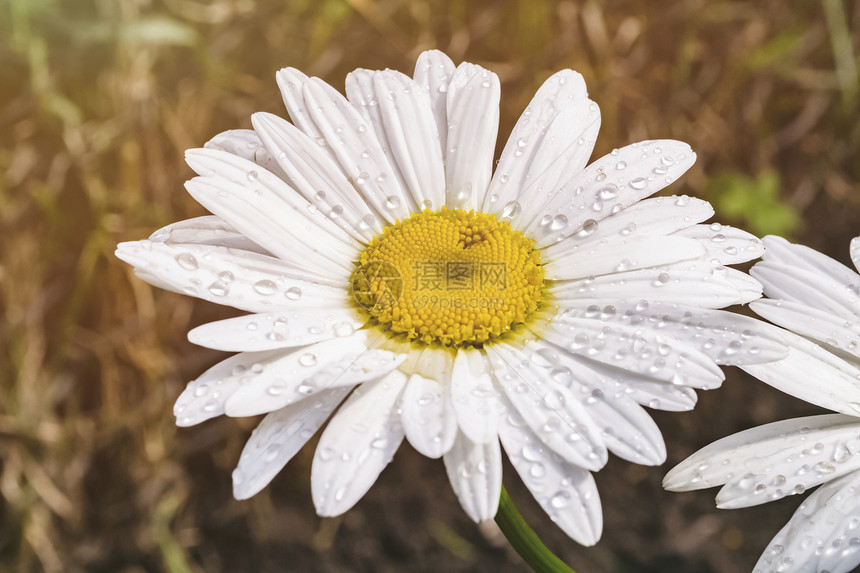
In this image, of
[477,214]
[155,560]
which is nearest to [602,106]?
[477,214]

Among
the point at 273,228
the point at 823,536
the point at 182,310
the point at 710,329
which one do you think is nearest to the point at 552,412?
the point at 710,329

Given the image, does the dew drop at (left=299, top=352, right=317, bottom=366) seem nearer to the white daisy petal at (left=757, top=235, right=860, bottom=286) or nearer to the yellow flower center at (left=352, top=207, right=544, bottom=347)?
the yellow flower center at (left=352, top=207, right=544, bottom=347)

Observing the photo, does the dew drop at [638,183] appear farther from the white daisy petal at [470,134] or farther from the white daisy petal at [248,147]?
the white daisy petal at [248,147]

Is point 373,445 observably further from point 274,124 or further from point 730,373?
point 730,373

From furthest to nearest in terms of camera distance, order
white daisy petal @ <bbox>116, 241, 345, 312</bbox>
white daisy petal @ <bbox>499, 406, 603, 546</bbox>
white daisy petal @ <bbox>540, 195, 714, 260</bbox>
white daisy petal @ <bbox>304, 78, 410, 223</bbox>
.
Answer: white daisy petal @ <bbox>304, 78, 410, 223</bbox> → white daisy petal @ <bbox>540, 195, 714, 260</bbox> → white daisy petal @ <bbox>116, 241, 345, 312</bbox> → white daisy petal @ <bbox>499, 406, 603, 546</bbox>

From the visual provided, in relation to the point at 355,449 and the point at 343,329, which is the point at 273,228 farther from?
the point at 355,449

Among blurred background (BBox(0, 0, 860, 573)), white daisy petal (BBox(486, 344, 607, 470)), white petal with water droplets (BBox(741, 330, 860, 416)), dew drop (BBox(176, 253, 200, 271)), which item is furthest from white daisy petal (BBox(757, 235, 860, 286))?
blurred background (BBox(0, 0, 860, 573))
